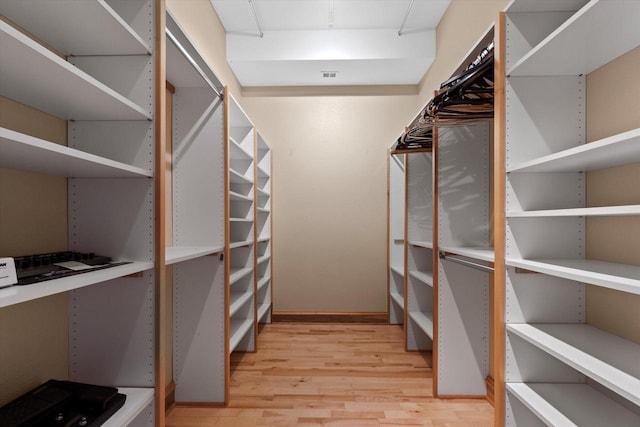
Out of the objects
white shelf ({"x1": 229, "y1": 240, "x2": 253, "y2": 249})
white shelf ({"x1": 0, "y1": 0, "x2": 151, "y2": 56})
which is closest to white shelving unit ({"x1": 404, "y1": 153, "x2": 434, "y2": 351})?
white shelf ({"x1": 229, "y1": 240, "x2": 253, "y2": 249})

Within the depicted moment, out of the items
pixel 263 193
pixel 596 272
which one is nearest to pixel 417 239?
pixel 263 193

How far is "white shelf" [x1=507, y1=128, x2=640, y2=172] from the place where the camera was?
0.80 metres

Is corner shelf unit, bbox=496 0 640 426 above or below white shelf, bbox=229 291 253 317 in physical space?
above

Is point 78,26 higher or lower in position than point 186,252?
higher

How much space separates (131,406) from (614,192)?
186 cm

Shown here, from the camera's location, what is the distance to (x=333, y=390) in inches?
85.9

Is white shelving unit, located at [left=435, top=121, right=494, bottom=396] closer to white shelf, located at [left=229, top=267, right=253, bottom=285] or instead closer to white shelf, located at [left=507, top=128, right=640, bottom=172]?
white shelf, located at [left=507, top=128, right=640, bottom=172]

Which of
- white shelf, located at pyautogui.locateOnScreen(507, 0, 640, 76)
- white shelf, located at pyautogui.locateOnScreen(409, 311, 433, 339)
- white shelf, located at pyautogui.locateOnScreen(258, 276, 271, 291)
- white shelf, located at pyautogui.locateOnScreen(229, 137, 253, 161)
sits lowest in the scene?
white shelf, located at pyautogui.locateOnScreen(409, 311, 433, 339)

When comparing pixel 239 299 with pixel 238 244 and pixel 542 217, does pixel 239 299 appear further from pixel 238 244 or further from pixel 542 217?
pixel 542 217

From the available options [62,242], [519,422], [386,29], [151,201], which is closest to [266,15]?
[386,29]

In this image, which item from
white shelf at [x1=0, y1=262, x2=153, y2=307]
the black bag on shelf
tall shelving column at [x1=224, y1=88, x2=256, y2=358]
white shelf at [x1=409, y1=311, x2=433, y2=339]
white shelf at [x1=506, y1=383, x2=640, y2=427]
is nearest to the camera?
white shelf at [x1=0, y1=262, x2=153, y2=307]

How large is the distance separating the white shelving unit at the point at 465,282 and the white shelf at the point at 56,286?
1.80 metres

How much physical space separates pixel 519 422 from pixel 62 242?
6.19ft

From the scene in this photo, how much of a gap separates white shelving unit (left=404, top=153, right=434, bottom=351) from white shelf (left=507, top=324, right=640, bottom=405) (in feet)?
5.11
